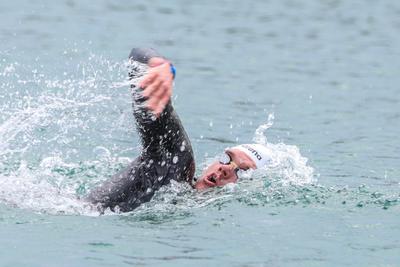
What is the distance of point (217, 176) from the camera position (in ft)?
33.0

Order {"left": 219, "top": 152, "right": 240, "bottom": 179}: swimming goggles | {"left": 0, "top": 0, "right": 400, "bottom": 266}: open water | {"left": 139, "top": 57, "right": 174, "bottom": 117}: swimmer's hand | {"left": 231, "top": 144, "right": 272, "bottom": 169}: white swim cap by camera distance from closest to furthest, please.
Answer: {"left": 139, "top": 57, "right": 174, "bottom": 117}: swimmer's hand → {"left": 0, "top": 0, "right": 400, "bottom": 266}: open water → {"left": 219, "top": 152, "right": 240, "bottom": 179}: swimming goggles → {"left": 231, "top": 144, "right": 272, "bottom": 169}: white swim cap

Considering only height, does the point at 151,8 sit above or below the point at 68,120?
above

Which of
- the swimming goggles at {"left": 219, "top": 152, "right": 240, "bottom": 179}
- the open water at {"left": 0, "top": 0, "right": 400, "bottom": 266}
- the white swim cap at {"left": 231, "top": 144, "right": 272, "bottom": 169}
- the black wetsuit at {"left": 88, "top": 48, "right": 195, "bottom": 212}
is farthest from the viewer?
the white swim cap at {"left": 231, "top": 144, "right": 272, "bottom": 169}

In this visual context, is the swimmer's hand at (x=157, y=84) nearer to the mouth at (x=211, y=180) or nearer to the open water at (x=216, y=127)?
the open water at (x=216, y=127)

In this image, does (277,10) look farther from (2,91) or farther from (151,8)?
(2,91)

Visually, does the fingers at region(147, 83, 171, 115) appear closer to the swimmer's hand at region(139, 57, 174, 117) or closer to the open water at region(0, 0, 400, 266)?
the swimmer's hand at region(139, 57, 174, 117)

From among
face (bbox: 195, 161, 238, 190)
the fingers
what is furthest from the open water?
the fingers

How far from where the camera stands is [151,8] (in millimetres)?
25828

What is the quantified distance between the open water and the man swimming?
0.14m

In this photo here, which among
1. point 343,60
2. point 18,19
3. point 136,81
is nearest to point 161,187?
point 136,81

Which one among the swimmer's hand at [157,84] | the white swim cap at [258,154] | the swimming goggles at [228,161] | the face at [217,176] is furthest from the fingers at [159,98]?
the white swim cap at [258,154]

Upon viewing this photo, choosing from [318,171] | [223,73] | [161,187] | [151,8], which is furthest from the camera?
[151,8]

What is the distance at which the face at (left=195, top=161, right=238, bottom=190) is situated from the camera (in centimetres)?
1001

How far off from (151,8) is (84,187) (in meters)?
15.1
